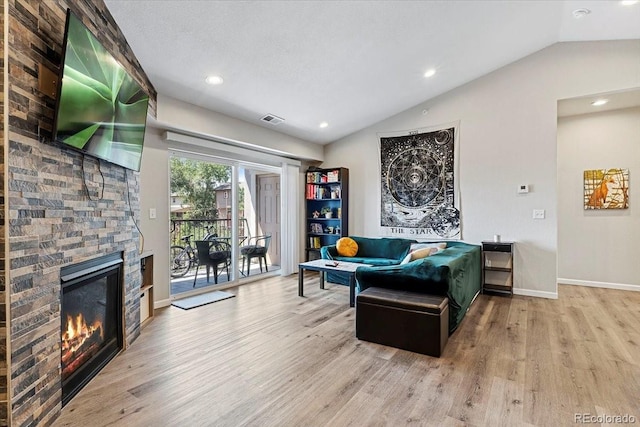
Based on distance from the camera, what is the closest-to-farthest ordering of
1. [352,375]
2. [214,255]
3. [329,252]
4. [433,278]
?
[352,375], [433,278], [214,255], [329,252]

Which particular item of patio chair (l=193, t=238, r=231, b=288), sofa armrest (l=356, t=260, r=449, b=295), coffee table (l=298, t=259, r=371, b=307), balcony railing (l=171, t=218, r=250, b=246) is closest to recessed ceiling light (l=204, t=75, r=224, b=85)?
balcony railing (l=171, t=218, r=250, b=246)

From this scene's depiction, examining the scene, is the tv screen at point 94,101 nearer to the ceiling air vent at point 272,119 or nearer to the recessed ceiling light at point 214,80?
the recessed ceiling light at point 214,80

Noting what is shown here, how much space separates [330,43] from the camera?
3.30 m

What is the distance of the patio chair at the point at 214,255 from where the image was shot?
464cm

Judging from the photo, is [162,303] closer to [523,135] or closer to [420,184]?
[420,184]

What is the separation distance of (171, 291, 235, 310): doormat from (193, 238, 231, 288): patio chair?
30cm

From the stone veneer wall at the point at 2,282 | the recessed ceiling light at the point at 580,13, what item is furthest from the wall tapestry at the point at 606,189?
the stone veneer wall at the point at 2,282

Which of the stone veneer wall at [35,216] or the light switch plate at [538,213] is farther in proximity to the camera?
the light switch plate at [538,213]

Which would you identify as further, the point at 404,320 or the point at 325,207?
the point at 325,207

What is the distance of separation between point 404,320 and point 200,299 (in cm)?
281

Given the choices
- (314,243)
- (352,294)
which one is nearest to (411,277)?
(352,294)

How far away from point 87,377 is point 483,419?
2.61 m

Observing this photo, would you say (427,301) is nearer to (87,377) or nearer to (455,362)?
(455,362)

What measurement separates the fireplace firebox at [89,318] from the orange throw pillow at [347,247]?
11.0 feet
